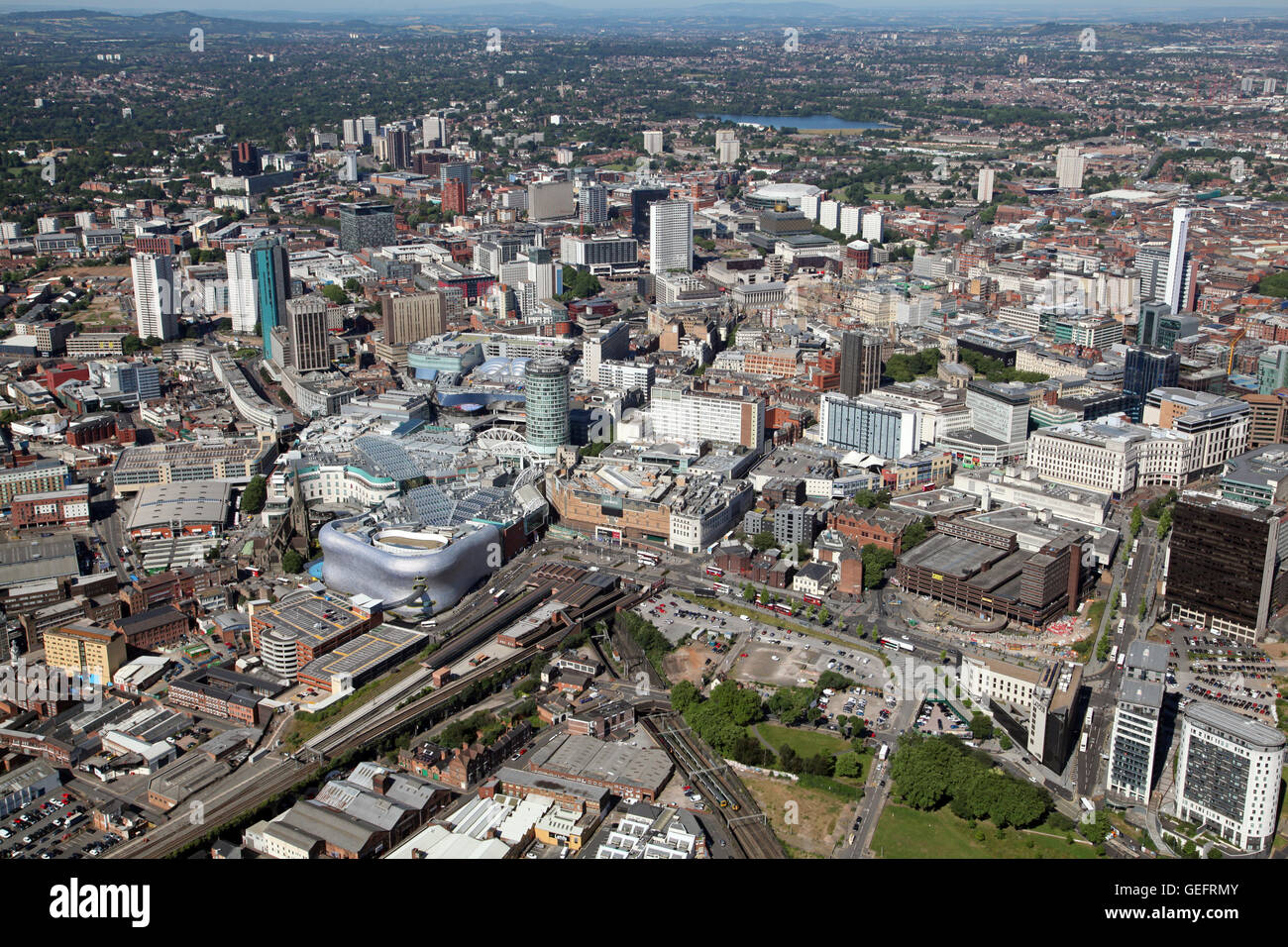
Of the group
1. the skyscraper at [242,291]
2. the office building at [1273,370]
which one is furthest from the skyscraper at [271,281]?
the office building at [1273,370]

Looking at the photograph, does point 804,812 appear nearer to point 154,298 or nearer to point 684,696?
point 684,696

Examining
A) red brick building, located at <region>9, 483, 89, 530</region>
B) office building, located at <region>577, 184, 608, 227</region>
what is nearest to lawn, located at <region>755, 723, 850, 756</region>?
red brick building, located at <region>9, 483, 89, 530</region>

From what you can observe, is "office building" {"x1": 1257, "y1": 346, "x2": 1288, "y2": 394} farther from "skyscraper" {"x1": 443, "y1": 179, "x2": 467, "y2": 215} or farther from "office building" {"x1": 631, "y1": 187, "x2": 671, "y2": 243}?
"skyscraper" {"x1": 443, "y1": 179, "x2": 467, "y2": 215}

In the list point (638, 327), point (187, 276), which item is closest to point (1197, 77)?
point (638, 327)

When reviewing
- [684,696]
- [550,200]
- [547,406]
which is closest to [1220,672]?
[684,696]

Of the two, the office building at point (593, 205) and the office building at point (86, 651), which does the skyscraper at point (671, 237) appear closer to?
the office building at point (593, 205)

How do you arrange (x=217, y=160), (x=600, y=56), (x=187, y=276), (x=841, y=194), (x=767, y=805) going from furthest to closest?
1. (x=600, y=56)
2. (x=217, y=160)
3. (x=841, y=194)
4. (x=187, y=276)
5. (x=767, y=805)

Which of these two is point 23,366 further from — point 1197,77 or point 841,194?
point 1197,77
